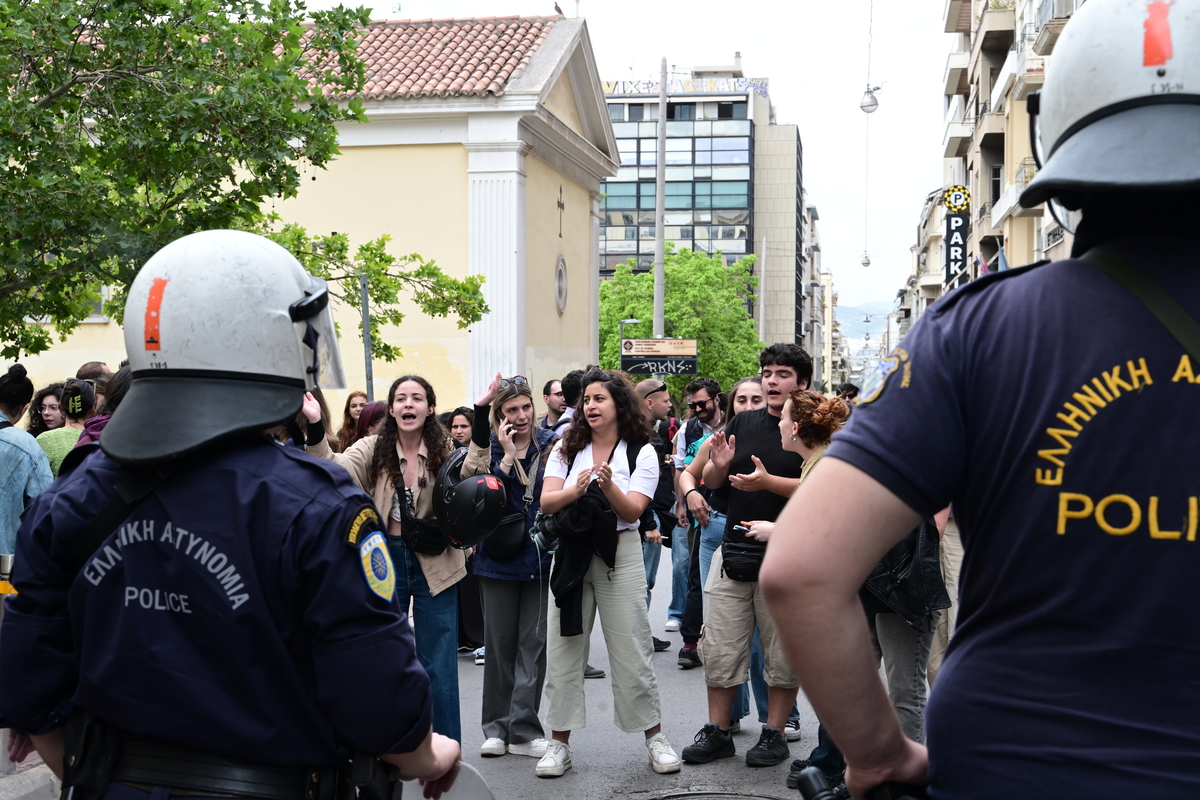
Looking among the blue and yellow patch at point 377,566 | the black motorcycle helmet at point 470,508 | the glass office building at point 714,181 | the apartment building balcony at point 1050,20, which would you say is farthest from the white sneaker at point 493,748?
the glass office building at point 714,181

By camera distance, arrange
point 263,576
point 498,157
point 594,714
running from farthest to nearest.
A: point 498,157 → point 594,714 → point 263,576

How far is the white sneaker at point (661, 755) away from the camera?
235 inches

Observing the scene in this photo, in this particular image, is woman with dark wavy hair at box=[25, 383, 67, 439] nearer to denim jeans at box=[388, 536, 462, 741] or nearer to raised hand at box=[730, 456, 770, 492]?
denim jeans at box=[388, 536, 462, 741]

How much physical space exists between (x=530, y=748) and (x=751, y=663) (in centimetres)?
138

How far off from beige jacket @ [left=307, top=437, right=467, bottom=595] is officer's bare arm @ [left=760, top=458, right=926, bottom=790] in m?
4.25

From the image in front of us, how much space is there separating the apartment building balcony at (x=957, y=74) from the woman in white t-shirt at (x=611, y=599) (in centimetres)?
4335

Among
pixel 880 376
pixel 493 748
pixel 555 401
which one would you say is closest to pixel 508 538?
pixel 493 748

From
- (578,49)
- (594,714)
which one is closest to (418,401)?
(594,714)

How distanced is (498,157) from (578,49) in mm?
5036

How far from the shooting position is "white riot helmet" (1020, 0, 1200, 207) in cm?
145

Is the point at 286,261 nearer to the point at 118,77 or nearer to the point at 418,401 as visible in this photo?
the point at 418,401

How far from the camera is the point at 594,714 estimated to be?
727 cm

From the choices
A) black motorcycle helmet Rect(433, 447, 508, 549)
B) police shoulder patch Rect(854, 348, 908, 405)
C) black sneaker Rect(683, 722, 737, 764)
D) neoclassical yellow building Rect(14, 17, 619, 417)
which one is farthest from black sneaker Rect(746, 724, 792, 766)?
neoclassical yellow building Rect(14, 17, 619, 417)

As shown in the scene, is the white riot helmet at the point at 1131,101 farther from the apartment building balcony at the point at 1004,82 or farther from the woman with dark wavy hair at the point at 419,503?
the apartment building balcony at the point at 1004,82
